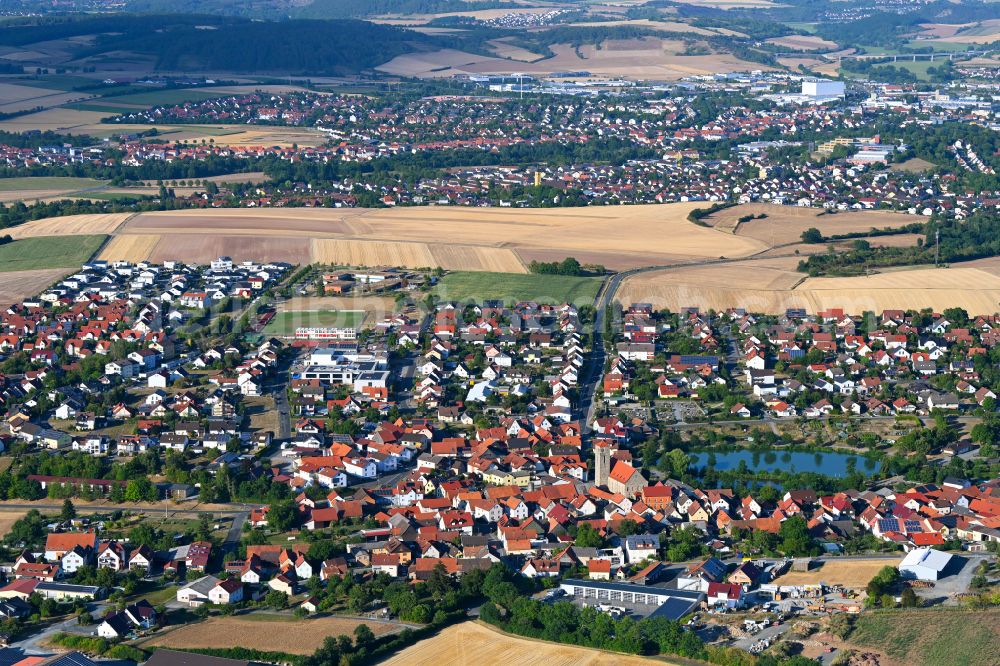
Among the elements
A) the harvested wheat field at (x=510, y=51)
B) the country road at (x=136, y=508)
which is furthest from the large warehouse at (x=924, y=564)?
the harvested wheat field at (x=510, y=51)

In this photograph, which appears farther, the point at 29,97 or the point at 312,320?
the point at 29,97

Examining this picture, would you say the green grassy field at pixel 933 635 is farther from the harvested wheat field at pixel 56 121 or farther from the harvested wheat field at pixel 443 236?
the harvested wheat field at pixel 56 121

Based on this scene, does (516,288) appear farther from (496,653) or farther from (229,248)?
(496,653)

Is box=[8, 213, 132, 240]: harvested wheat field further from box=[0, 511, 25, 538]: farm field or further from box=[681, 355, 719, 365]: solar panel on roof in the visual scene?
box=[0, 511, 25, 538]: farm field

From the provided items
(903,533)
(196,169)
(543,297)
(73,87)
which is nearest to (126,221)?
(196,169)

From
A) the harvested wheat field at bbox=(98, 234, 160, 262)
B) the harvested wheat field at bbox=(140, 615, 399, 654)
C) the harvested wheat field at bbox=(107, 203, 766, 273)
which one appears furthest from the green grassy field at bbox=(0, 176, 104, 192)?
the harvested wheat field at bbox=(140, 615, 399, 654)

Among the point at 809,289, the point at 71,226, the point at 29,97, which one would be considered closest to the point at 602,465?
the point at 809,289

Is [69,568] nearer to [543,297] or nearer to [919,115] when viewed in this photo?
[543,297]
